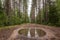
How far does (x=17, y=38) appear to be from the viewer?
6.17m

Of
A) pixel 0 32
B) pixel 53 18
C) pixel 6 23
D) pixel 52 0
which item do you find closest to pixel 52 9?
pixel 53 18

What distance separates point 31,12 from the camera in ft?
58.5

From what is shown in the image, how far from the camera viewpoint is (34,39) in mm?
6016

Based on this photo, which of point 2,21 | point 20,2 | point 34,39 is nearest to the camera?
point 34,39

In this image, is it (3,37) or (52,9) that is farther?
(52,9)

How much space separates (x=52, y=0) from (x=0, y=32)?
286 inches

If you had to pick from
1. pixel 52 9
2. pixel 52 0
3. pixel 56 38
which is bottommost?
pixel 56 38

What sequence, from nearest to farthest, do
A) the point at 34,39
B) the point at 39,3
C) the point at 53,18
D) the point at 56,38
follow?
the point at 34,39
the point at 56,38
the point at 53,18
the point at 39,3

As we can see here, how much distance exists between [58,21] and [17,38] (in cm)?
536

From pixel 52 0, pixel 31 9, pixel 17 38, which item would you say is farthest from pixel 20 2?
pixel 17 38

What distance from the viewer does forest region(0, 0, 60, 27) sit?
10.5m

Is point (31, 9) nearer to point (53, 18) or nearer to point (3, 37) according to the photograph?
point (53, 18)

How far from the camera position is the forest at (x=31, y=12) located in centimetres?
1050

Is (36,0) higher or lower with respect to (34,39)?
higher
